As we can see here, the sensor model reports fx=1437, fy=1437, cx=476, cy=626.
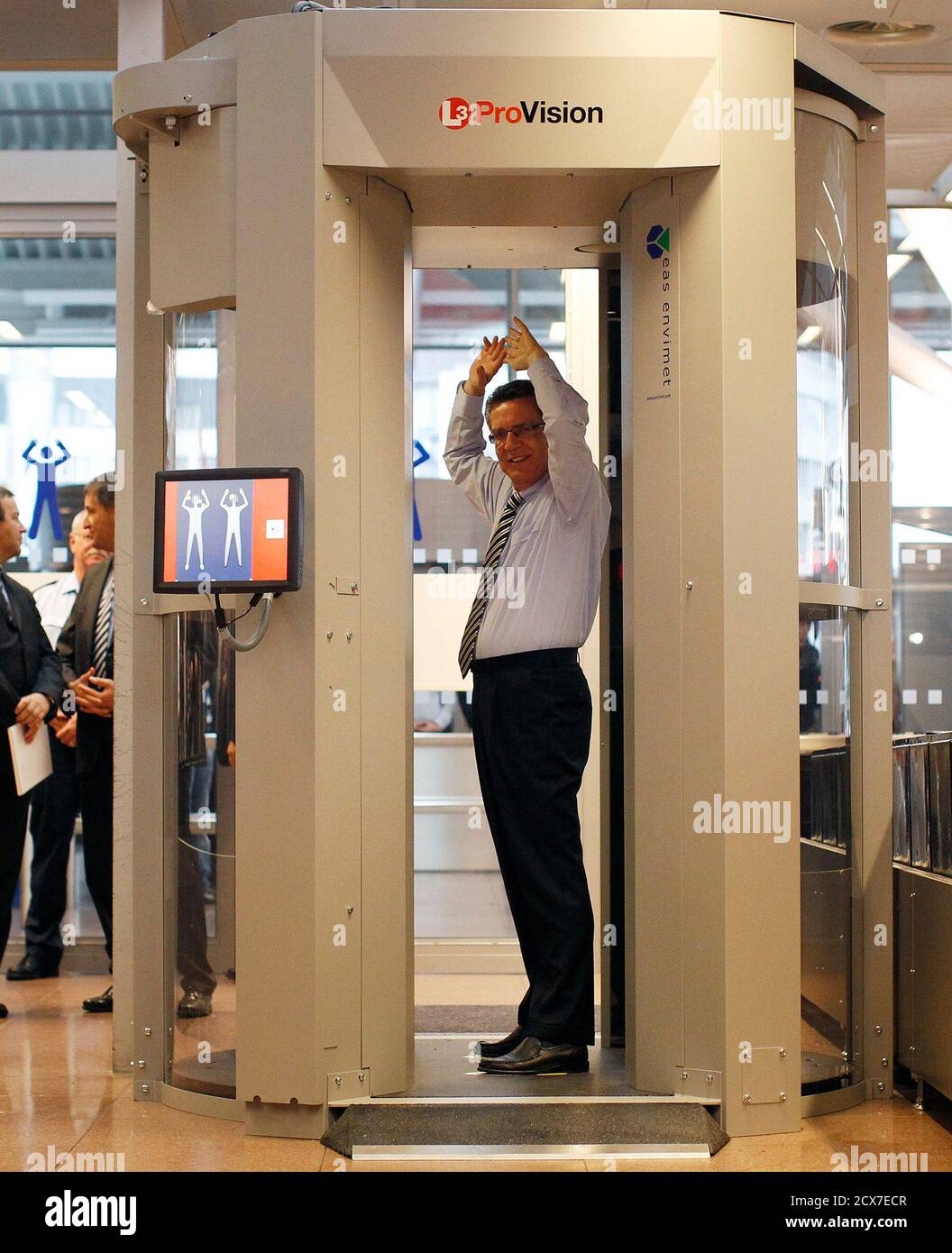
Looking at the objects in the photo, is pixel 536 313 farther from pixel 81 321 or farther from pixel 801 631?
pixel 801 631

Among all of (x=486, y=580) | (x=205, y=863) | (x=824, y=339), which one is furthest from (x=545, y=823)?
(x=824, y=339)

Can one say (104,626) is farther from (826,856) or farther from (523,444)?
(826,856)

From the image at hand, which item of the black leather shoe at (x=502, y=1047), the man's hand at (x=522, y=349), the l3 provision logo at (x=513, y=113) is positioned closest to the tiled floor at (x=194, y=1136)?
the black leather shoe at (x=502, y=1047)

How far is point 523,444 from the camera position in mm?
3822

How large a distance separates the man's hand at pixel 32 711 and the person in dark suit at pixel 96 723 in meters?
0.12

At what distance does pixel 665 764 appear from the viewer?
134 inches

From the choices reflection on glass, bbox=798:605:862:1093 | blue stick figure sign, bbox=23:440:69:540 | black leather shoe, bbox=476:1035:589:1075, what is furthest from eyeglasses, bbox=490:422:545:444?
blue stick figure sign, bbox=23:440:69:540

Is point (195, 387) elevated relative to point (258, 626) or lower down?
elevated

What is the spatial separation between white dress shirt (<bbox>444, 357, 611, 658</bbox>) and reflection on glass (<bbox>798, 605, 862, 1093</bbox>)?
570 mm

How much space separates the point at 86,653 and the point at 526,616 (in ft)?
7.01

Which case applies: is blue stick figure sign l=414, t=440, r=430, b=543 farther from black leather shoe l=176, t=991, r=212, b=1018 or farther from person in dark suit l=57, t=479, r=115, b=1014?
black leather shoe l=176, t=991, r=212, b=1018

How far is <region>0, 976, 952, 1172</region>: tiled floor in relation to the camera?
3.09 metres

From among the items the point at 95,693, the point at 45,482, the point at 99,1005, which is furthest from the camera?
the point at 45,482
